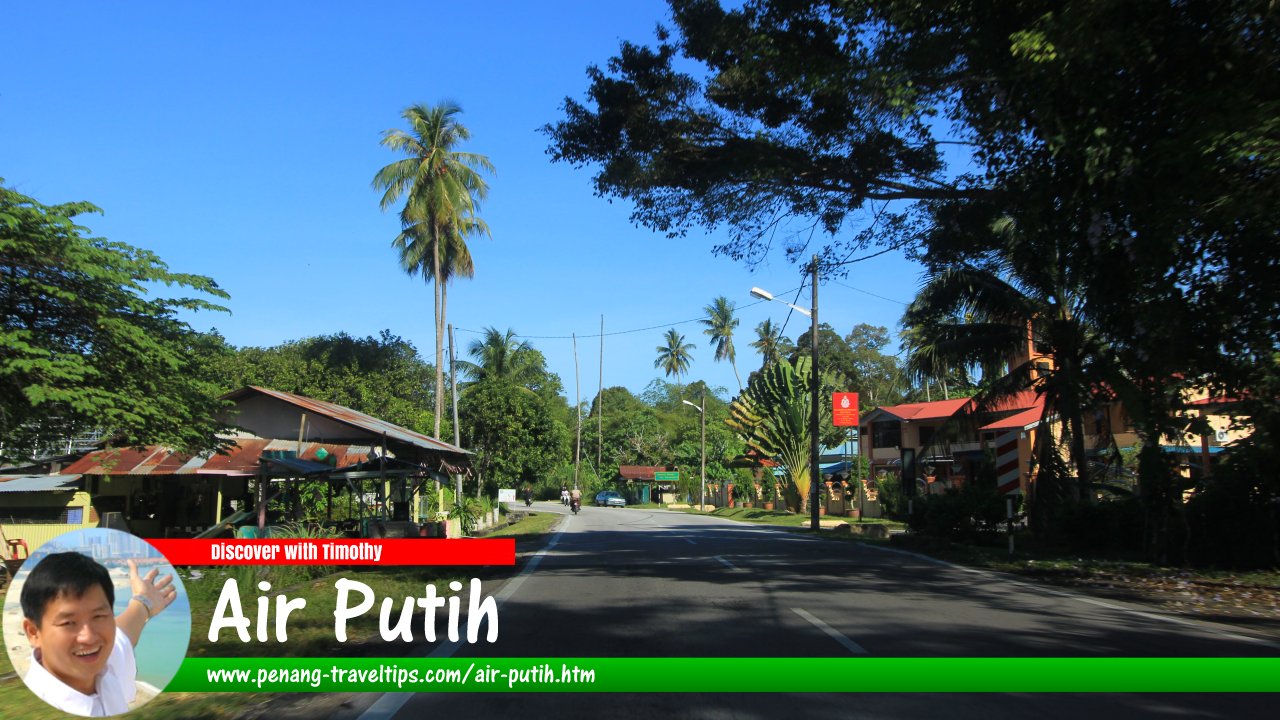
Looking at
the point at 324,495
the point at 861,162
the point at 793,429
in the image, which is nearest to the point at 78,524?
the point at 324,495

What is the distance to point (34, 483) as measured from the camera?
23.4 m

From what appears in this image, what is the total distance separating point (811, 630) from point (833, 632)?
0.24m

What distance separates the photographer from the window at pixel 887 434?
156 feet

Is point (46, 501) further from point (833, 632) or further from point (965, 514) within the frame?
point (965, 514)

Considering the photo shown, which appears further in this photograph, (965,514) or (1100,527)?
(965,514)

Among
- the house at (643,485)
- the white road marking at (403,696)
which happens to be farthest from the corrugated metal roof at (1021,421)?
the house at (643,485)

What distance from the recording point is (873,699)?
6195 millimetres

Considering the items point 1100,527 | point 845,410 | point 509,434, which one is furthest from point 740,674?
point 509,434

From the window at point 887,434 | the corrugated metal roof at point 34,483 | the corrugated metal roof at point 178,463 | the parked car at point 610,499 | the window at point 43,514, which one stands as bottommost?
the parked car at point 610,499

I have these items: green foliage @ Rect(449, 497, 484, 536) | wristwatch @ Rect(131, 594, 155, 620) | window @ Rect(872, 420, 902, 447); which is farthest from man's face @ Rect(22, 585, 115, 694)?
window @ Rect(872, 420, 902, 447)

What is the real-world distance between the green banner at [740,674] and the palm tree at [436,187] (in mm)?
28509

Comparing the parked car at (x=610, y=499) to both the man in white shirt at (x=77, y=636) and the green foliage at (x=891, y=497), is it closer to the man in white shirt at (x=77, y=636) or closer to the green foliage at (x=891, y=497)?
the green foliage at (x=891, y=497)

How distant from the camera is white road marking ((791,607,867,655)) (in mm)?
7758

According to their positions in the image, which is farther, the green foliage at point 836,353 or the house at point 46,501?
the green foliage at point 836,353
